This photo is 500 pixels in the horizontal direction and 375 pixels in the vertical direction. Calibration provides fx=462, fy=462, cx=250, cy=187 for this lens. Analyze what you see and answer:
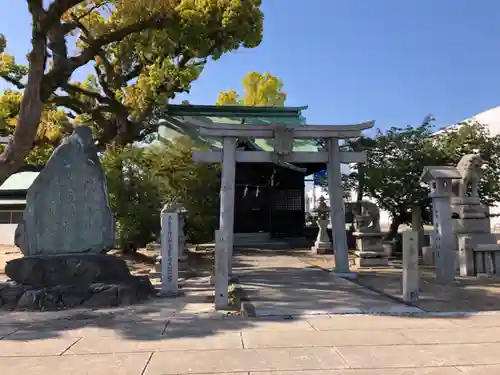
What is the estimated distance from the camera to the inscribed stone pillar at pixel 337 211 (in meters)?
11.8

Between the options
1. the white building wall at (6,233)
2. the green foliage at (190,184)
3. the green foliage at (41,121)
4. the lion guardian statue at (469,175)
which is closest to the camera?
the lion guardian statue at (469,175)

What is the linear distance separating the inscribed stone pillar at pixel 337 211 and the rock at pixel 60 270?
5727 mm

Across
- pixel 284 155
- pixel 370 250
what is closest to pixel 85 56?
pixel 284 155

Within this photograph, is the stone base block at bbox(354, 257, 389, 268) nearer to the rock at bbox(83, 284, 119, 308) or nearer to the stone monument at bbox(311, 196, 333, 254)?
the stone monument at bbox(311, 196, 333, 254)

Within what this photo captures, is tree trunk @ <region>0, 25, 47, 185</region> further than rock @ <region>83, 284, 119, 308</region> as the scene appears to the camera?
Yes

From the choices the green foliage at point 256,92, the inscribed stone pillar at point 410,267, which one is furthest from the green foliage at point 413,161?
the green foliage at point 256,92

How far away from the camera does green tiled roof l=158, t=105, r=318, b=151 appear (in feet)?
69.4

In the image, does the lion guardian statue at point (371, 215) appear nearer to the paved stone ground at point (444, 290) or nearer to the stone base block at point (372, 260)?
the stone base block at point (372, 260)

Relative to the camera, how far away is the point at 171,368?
169 inches

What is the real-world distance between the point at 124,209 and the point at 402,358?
A: 12.1 metres

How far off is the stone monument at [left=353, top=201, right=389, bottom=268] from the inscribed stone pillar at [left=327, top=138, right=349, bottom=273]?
281 cm

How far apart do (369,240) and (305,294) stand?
21.6ft

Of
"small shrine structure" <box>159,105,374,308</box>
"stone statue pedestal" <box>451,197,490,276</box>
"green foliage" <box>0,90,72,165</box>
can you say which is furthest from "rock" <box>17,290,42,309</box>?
"stone statue pedestal" <box>451,197,490,276</box>

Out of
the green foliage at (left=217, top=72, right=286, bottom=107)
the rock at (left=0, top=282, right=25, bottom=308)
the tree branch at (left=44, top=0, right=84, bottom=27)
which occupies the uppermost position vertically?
the green foliage at (left=217, top=72, right=286, bottom=107)
